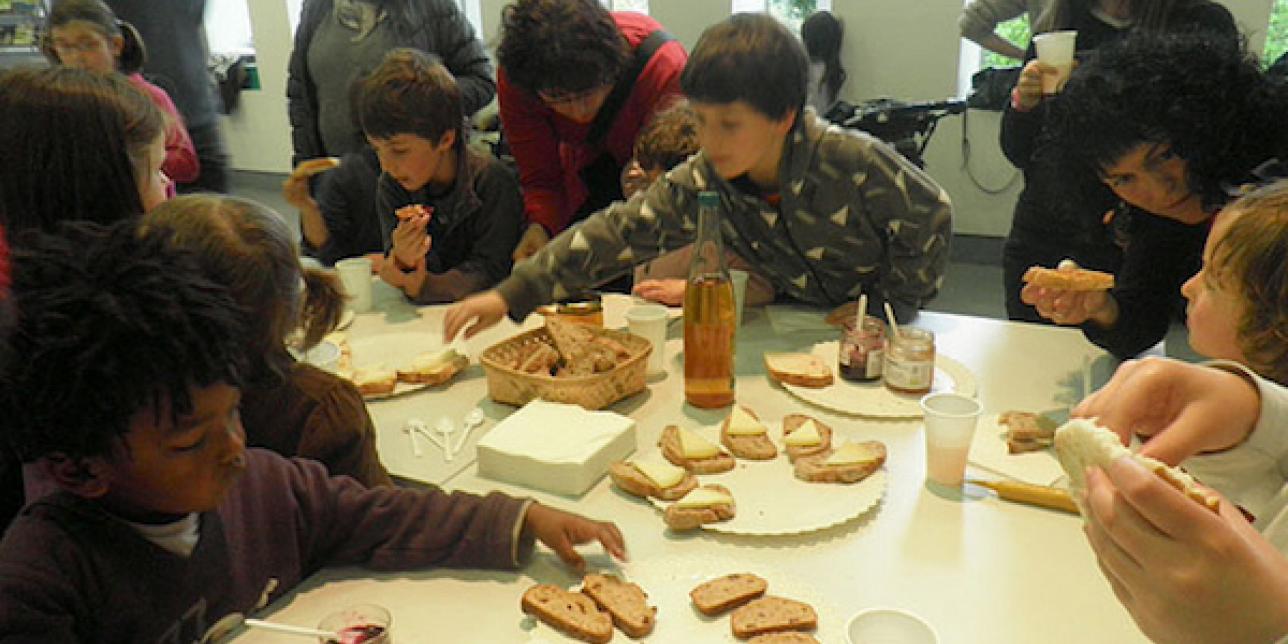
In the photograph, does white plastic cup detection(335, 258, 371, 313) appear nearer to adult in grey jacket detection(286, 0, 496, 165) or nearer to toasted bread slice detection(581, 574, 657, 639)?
adult in grey jacket detection(286, 0, 496, 165)

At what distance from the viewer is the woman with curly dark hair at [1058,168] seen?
2248 mm

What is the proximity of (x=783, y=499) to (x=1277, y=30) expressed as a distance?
4671mm

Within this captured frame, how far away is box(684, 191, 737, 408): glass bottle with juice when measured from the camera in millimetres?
1606

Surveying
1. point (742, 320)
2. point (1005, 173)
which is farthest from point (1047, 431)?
point (1005, 173)

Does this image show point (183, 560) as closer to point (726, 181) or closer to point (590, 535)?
point (590, 535)

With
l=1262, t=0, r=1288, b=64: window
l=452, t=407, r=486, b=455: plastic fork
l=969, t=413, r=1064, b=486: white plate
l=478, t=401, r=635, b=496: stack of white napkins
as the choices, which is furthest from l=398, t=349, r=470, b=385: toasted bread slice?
l=1262, t=0, r=1288, b=64: window

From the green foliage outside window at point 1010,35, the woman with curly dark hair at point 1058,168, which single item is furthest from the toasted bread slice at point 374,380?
the green foliage outside window at point 1010,35

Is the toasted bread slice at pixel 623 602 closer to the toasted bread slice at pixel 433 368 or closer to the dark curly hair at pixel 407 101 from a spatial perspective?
the toasted bread slice at pixel 433 368

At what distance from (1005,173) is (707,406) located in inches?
176

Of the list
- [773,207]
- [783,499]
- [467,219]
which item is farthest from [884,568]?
[467,219]

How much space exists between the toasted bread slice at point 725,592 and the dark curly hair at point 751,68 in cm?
112

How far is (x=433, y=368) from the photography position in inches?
70.3

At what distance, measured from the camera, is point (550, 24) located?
2418 millimetres

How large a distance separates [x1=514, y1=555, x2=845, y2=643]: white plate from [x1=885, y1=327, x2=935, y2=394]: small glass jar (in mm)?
634
